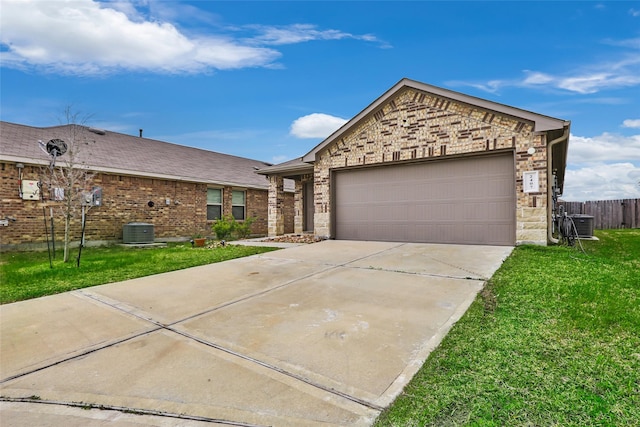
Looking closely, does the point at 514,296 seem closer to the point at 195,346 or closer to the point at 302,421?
→ the point at 302,421

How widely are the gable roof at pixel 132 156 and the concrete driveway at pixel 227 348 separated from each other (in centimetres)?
854

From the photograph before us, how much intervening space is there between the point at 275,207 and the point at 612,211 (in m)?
19.3

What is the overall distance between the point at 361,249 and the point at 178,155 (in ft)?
40.2

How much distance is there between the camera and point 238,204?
16.8 metres

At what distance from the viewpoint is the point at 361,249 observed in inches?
342

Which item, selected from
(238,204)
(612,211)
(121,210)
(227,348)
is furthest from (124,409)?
(612,211)


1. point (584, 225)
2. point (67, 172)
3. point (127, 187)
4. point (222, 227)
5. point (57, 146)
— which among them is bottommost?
point (222, 227)

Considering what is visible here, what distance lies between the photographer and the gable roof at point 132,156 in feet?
36.1

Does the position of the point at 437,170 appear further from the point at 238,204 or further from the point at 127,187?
the point at 127,187

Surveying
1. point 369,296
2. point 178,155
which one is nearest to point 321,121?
point 178,155

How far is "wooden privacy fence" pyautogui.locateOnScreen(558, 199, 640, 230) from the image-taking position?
1789 centimetres

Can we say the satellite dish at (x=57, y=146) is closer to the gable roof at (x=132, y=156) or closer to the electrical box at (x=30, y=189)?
the gable roof at (x=132, y=156)

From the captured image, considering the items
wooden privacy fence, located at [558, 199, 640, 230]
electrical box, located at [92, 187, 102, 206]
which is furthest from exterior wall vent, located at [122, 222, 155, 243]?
wooden privacy fence, located at [558, 199, 640, 230]

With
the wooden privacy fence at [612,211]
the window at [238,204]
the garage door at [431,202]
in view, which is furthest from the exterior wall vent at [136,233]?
the wooden privacy fence at [612,211]
